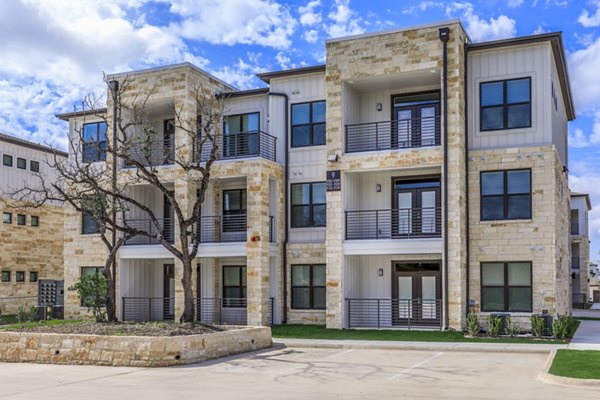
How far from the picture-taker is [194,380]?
14.5 metres

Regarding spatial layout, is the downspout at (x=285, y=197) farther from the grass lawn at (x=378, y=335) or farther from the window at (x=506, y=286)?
the window at (x=506, y=286)

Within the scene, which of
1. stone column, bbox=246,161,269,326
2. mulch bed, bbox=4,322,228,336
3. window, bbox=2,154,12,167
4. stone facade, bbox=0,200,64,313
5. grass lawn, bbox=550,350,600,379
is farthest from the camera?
window, bbox=2,154,12,167

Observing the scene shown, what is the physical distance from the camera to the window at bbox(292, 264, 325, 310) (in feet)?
89.5

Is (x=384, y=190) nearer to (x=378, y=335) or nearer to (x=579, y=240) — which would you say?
(x=378, y=335)

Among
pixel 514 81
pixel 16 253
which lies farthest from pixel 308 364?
pixel 16 253

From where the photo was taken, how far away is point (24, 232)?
3744cm

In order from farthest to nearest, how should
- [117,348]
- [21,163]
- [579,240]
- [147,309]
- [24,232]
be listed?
[579,240]
[21,163]
[24,232]
[147,309]
[117,348]

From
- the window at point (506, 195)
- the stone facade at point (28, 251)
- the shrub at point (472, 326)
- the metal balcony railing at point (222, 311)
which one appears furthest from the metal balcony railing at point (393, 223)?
the stone facade at point (28, 251)

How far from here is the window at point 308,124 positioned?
2761cm

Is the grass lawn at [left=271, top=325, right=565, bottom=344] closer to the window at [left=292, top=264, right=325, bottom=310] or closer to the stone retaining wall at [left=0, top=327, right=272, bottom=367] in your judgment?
the window at [left=292, top=264, right=325, bottom=310]

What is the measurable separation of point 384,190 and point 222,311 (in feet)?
26.2

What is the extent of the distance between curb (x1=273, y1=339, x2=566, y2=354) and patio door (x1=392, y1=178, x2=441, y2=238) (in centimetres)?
577

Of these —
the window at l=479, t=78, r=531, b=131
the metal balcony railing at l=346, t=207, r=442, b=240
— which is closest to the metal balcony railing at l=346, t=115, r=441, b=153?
the window at l=479, t=78, r=531, b=131

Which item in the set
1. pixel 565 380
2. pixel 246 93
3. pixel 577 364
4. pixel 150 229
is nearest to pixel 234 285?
pixel 150 229
